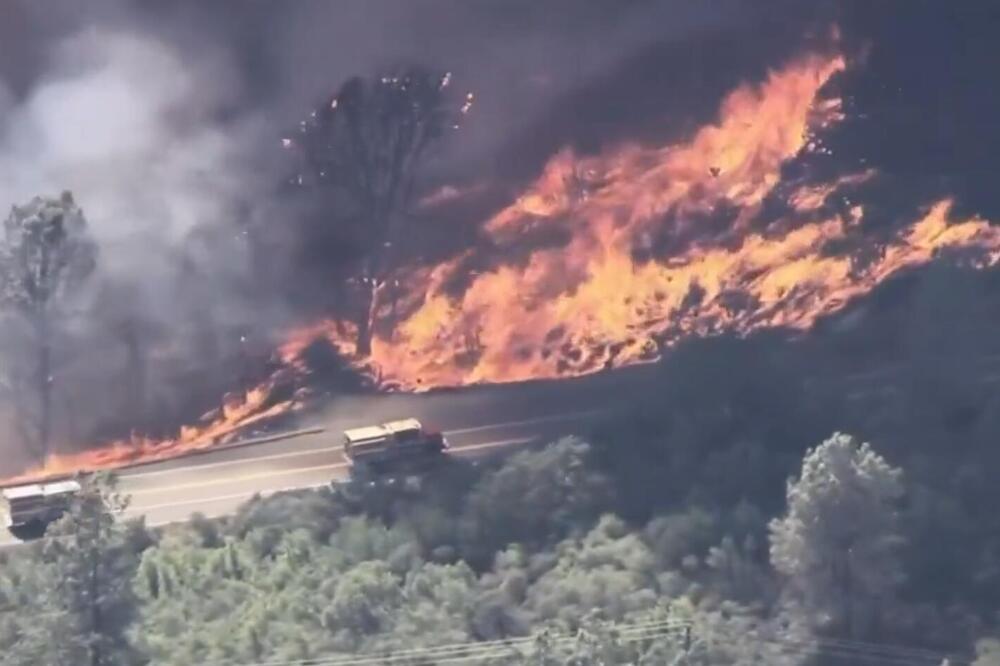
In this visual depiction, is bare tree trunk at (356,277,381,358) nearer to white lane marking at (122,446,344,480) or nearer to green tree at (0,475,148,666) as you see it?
white lane marking at (122,446,344,480)

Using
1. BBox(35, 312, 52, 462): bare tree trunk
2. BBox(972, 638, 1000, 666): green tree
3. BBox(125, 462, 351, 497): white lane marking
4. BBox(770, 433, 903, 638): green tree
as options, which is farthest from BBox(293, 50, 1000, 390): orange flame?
BBox(972, 638, 1000, 666): green tree

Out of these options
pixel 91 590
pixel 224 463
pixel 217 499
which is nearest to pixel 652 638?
pixel 91 590

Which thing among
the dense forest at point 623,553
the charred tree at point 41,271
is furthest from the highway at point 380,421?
the charred tree at point 41,271

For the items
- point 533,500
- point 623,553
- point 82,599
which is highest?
point 533,500

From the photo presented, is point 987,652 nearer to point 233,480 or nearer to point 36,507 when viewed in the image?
point 233,480

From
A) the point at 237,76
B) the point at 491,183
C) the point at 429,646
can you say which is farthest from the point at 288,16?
the point at 429,646
